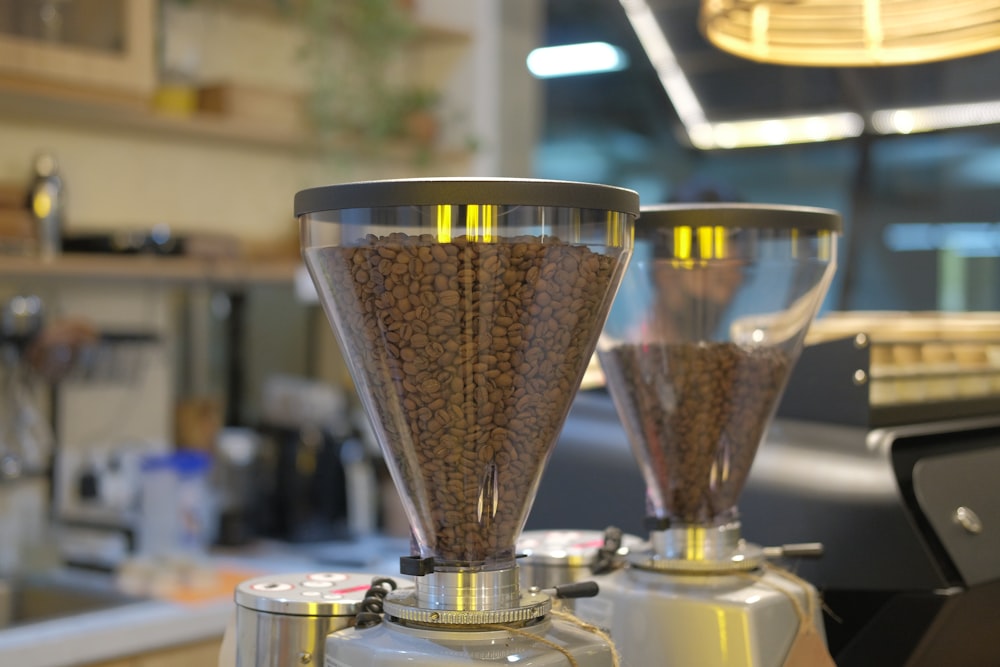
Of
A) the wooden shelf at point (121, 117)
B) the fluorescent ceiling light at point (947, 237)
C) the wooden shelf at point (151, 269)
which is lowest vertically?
the wooden shelf at point (151, 269)

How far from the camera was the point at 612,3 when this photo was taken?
11.6ft

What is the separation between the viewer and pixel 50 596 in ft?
7.33

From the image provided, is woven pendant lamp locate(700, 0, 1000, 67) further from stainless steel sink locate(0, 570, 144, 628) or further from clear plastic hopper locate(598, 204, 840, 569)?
stainless steel sink locate(0, 570, 144, 628)

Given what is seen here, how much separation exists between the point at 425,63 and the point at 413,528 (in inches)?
113

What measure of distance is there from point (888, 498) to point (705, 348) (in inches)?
9.4

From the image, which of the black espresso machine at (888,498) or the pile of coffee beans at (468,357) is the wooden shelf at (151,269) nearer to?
the black espresso machine at (888,498)

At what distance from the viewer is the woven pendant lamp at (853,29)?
1.03 m

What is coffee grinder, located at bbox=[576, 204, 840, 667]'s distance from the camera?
0.84m

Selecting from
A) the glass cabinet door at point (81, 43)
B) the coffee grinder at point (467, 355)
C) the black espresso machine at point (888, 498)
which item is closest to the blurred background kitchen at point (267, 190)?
the glass cabinet door at point (81, 43)

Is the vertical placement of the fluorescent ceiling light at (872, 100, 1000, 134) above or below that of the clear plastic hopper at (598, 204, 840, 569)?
above

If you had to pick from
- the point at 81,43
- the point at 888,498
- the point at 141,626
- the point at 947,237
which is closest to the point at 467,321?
the point at 888,498

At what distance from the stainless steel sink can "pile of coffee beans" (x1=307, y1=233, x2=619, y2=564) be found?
5.46 feet

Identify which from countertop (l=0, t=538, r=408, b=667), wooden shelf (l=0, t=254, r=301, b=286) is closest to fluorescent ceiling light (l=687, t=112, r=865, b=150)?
wooden shelf (l=0, t=254, r=301, b=286)

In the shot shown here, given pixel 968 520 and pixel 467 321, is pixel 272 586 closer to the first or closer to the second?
pixel 467 321
